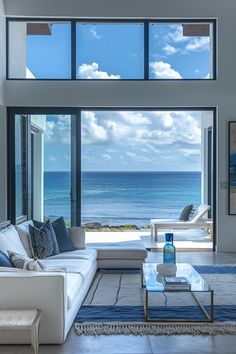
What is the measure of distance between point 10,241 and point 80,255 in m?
1.08

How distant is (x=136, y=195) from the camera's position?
2366cm

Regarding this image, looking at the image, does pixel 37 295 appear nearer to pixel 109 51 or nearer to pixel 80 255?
pixel 80 255

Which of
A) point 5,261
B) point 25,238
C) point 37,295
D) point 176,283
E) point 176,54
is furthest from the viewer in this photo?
point 176,54

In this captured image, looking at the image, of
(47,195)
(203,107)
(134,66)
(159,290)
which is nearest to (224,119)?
(203,107)

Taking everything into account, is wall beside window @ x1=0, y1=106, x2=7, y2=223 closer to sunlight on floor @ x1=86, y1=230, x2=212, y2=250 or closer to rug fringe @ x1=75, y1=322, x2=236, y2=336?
sunlight on floor @ x1=86, y1=230, x2=212, y2=250

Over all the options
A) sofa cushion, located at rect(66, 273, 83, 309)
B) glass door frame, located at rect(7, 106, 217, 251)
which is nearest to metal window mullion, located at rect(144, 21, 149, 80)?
glass door frame, located at rect(7, 106, 217, 251)

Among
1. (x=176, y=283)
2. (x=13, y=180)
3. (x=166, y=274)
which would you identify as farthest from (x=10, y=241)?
(x=13, y=180)

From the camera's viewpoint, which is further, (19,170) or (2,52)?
(19,170)

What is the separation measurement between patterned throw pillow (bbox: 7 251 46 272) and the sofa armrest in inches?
10.4

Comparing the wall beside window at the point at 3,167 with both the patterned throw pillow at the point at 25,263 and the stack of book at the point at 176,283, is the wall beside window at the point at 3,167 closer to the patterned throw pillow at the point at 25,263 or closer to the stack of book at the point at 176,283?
the patterned throw pillow at the point at 25,263

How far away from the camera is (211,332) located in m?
4.03

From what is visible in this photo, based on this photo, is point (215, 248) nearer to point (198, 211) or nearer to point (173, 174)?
point (198, 211)

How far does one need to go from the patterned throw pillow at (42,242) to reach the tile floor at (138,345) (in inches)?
68.7

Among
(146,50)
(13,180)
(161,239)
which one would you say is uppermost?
(146,50)
